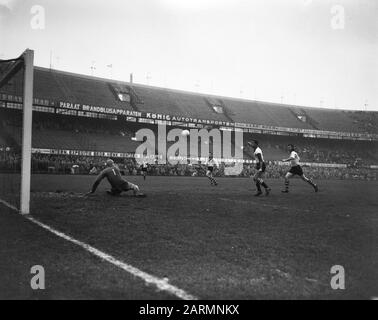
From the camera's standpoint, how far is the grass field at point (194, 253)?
354 centimetres

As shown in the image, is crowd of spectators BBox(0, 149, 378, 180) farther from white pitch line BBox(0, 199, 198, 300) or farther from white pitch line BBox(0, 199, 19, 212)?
white pitch line BBox(0, 199, 198, 300)

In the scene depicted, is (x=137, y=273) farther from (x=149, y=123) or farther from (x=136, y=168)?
(x=149, y=123)

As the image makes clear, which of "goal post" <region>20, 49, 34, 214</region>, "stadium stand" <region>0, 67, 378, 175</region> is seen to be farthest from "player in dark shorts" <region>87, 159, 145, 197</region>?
"stadium stand" <region>0, 67, 378, 175</region>

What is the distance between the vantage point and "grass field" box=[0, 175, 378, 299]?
3.54 metres

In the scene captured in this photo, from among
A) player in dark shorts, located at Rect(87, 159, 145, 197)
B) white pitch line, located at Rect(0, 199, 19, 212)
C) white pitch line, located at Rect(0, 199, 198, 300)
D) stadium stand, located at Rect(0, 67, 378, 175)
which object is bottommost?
white pitch line, located at Rect(0, 199, 198, 300)

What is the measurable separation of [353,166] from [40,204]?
1759 inches

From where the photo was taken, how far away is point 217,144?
138ft

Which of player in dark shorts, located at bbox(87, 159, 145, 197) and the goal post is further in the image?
player in dark shorts, located at bbox(87, 159, 145, 197)

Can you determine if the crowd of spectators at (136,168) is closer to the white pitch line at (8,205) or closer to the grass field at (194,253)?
the white pitch line at (8,205)

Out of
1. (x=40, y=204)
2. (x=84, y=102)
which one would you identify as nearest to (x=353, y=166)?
(x=84, y=102)

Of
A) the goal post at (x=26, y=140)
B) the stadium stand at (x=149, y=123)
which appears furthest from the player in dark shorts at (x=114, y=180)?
the stadium stand at (x=149, y=123)
